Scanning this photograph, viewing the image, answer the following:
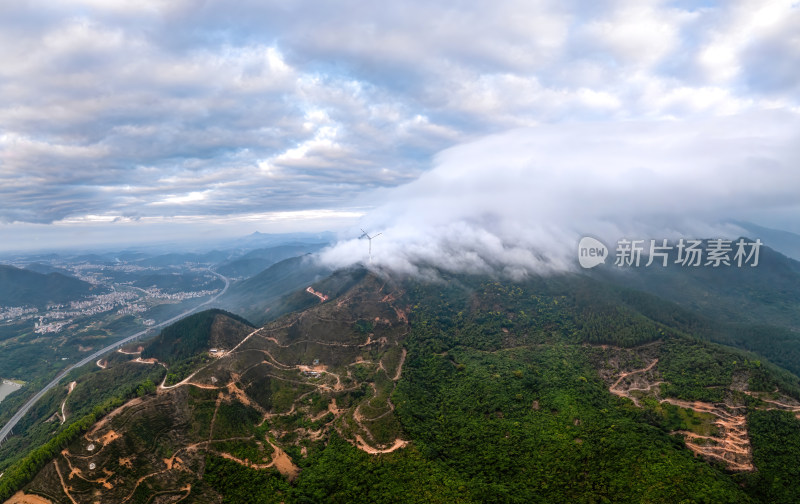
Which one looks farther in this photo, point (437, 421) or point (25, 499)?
point (437, 421)

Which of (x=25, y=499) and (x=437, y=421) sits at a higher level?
(x=25, y=499)

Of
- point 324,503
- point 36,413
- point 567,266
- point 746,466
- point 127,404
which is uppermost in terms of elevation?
point 567,266

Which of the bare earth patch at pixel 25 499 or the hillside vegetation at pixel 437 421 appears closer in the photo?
the bare earth patch at pixel 25 499

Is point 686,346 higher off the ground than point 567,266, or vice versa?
point 567,266

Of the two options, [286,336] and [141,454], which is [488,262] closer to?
[286,336]

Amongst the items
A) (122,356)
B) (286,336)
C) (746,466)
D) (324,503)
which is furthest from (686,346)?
(122,356)

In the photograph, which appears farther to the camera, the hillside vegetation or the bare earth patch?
the hillside vegetation

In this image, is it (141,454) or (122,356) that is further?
(122,356)

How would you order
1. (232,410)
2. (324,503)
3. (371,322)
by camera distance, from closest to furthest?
1. (324,503)
2. (232,410)
3. (371,322)

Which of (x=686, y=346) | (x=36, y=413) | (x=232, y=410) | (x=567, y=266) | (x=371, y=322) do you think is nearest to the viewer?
(x=232, y=410)
